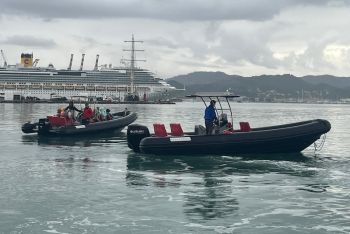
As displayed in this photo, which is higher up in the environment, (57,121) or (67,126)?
(57,121)

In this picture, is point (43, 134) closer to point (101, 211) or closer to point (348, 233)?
point (101, 211)

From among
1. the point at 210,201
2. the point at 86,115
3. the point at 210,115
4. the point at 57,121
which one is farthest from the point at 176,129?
the point at 57,121

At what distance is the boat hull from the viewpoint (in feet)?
Answer: 66.6

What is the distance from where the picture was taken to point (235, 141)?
66.7 ft

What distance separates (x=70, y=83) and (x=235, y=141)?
144654mm

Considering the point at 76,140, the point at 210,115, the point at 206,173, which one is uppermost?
the point at 210,115

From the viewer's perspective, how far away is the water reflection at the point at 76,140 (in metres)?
26.8

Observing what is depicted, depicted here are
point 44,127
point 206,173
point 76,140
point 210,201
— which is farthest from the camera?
point 44,127

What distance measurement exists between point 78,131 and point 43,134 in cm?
210

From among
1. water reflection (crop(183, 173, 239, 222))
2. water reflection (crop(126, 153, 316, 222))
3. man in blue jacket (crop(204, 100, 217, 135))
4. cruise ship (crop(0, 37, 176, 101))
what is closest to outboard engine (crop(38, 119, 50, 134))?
water reflection (crop(126, 153, 316, 222))

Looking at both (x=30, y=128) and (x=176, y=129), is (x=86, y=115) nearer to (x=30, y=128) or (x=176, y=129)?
(x=30, y=128)

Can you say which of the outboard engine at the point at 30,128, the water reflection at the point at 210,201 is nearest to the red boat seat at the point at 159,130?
the water reflection at the point at 210,201

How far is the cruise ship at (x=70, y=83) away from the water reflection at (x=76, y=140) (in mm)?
124970

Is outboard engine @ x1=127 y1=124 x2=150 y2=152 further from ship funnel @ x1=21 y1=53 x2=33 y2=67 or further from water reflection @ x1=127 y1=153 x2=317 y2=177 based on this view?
ship funnel @ x1=21 y1=53 x2=33 y2=67
